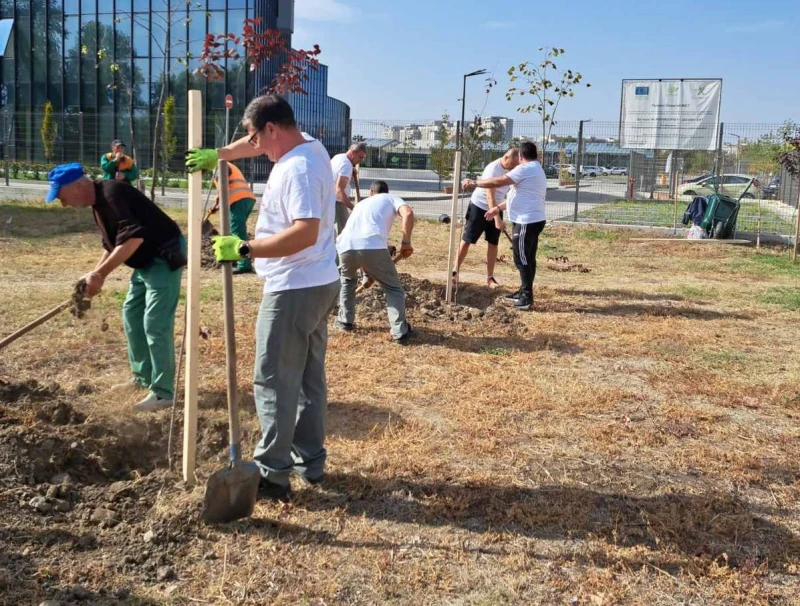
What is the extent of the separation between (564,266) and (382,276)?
212 inches

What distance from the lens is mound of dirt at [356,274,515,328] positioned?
7.47 m

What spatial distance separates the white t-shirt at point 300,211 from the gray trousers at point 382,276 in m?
2.92

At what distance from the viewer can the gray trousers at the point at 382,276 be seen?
21.0 feet

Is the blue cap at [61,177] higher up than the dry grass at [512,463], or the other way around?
the blue cap at [61,177]

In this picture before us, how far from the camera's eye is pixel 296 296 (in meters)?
3.30

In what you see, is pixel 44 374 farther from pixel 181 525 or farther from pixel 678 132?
pixel 678 132

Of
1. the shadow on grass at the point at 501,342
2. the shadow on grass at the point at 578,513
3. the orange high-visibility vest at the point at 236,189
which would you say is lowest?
the shadow on grass at the point at 578,513

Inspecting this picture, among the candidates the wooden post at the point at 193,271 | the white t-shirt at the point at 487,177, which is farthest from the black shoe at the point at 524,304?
the wooden post at the point at 193,271

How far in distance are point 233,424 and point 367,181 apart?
27.7 m

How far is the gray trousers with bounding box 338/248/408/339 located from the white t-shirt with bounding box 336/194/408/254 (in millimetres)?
59

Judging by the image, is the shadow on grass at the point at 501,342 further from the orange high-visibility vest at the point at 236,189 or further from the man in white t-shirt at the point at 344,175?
the orange high-visibility vest at the point at 236,189

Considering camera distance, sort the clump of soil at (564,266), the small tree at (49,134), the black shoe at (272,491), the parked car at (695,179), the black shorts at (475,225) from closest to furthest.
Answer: the black shoe at (272,491)
the black shorts at (475,225)
the clump of soil at (564,266)
the parked car at (695,179)
the small tree at (49,134)

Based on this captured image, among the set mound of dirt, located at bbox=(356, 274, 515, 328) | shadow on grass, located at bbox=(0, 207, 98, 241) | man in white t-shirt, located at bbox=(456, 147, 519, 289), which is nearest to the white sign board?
man in white t-shirt, located at bbox=(456, 147, 519, 289)

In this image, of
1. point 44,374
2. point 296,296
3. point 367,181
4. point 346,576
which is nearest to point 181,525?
point 346,576
